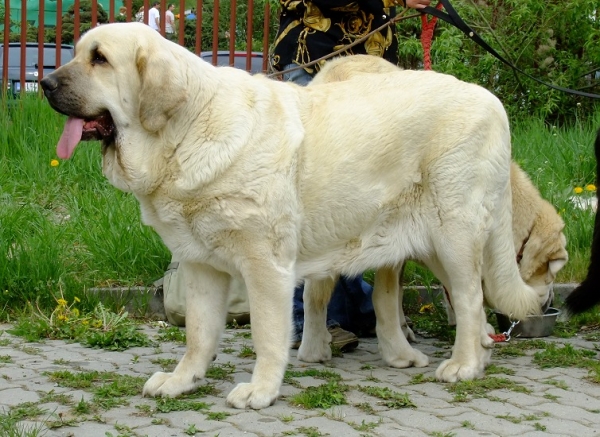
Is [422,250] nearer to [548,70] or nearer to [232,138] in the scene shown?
[232,138]

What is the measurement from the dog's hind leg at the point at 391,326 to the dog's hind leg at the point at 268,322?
0.92 metres

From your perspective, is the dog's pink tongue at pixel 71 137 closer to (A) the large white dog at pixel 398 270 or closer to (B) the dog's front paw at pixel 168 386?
(B) the dog's front paw at pixel 168 386

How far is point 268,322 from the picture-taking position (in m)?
3.77

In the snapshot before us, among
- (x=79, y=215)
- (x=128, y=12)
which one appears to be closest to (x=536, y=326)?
(x=79, y=215)

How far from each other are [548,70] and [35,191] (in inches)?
216

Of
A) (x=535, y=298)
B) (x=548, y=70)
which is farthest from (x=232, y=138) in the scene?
(x=548, y=70)

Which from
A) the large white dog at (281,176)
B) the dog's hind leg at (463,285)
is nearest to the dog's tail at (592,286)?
the large white dog at (281,176)

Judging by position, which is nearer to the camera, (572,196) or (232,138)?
(232,138)

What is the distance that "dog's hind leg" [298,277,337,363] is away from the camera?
4629mm

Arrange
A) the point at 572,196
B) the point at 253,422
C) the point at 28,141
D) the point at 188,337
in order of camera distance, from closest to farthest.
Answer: the point at 253,422
the point at 188,337
the point at 572,196
the point at 28,141

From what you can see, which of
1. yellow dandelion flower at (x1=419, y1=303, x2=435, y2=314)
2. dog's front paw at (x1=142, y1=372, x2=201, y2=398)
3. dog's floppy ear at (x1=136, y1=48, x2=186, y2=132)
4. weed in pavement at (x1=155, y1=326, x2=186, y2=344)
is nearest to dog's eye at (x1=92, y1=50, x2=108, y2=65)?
dog's floppy ear at (x1=136, y1=48, x2=186, y2=132)

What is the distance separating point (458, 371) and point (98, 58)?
205cm

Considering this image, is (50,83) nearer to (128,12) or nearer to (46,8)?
(128,12)

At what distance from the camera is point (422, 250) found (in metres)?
4.22
